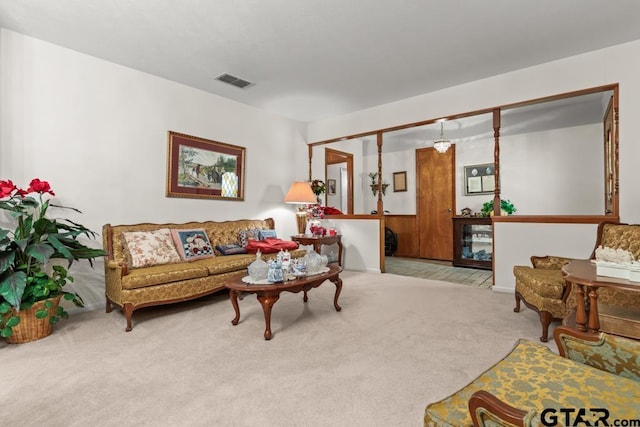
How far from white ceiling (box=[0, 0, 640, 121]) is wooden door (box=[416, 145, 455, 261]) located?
2.92 meters

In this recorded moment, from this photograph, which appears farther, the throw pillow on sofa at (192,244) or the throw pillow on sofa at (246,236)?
the throw pillow on sofa at (246,236)

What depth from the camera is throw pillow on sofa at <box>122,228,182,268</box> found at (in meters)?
3.26

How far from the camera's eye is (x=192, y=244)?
12.4ft

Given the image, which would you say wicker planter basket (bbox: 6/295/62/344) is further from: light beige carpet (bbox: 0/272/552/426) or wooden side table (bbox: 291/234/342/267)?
wooden side table (bbox: 291/234/342/267)

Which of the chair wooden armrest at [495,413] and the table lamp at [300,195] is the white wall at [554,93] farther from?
the chair wooden armrest at [495,413]

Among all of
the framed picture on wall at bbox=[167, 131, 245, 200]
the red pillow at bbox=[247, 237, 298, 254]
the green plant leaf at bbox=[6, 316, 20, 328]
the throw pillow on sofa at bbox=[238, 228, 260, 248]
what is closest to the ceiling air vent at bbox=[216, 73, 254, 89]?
the framed picture on wall at bbox=[167, 131, 245, 200]


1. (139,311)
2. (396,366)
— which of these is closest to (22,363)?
(139,311)

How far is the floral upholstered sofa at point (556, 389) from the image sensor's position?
31.0 inches

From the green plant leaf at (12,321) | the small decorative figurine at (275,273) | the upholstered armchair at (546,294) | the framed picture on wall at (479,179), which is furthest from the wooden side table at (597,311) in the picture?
the framed picture on wall at (479,179)

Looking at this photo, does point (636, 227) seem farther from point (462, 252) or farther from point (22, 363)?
point (22, 363)

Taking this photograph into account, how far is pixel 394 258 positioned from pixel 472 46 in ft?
15.6

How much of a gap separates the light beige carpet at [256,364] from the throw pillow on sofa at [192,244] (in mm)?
623

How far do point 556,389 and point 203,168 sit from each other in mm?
4403

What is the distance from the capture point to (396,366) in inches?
80.0
